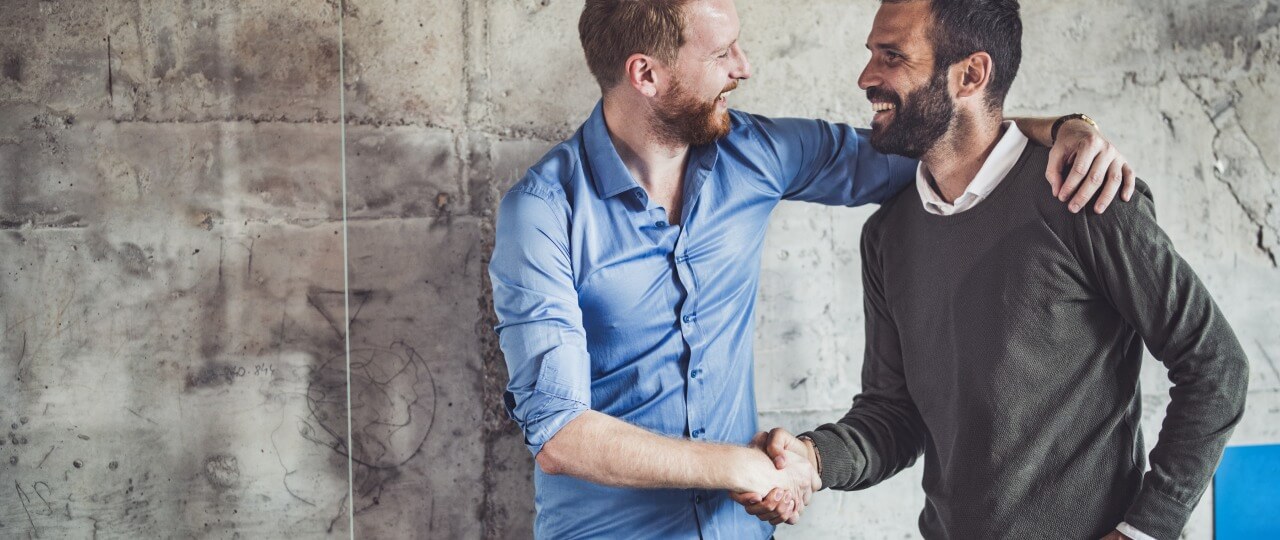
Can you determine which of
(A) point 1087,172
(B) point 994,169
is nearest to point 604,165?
(B) point 994,169

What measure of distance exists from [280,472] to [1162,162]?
2456 millimetres

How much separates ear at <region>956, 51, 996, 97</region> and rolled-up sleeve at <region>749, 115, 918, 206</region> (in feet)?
0.87

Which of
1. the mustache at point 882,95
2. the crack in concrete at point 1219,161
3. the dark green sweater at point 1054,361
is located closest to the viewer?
the dark green sweater at point 1054,361

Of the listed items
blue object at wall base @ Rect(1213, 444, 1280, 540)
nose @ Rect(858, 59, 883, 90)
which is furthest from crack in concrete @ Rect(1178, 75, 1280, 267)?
nose @ Rect(858, 59, 883, 90)

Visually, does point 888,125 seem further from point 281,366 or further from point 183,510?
point 183,510

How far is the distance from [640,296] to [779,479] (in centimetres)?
46

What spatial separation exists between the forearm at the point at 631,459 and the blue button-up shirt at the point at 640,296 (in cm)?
4

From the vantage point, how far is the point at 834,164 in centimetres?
192

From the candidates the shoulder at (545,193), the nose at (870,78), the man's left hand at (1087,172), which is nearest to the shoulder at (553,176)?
the shoulder at (545,193)

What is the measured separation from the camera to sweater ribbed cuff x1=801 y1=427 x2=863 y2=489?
186cm

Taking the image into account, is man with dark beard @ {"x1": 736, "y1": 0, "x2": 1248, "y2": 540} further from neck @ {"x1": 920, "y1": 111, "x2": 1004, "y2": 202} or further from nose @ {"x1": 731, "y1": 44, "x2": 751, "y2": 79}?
nose @ {"x1": 731, "y1": 44, "x2": 751, "y2": 79}

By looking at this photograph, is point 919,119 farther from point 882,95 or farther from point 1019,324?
point 1019,324

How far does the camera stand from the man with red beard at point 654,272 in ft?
5.27

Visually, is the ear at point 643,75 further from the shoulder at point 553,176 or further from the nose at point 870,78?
the nose at point 870,78
